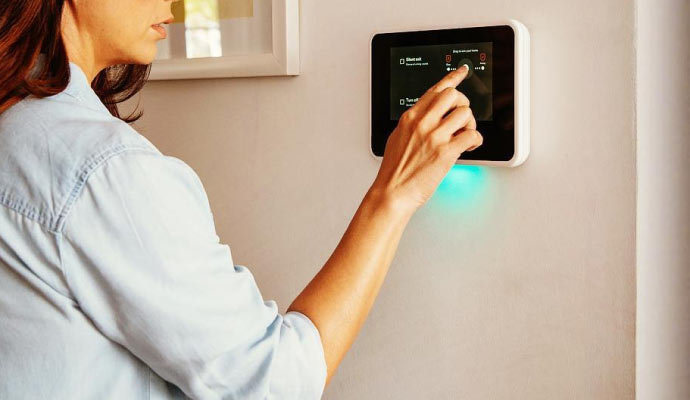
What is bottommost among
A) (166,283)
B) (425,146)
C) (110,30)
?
(166,283)

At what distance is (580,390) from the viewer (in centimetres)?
81

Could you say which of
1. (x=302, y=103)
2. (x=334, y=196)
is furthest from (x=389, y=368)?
(x=302, y=103)

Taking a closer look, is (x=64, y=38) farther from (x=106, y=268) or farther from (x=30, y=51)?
(x=106, y=268)

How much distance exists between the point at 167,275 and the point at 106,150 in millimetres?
103

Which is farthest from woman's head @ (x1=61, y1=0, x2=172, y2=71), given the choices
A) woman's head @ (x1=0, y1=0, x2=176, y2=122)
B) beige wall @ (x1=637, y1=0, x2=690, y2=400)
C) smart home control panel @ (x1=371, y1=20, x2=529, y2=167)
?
beige wall @ (x1=637, y1=0, x2=690, y2=400)

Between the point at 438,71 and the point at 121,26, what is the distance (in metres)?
0.32

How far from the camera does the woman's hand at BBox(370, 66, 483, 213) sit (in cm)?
76

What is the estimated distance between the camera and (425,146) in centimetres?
76

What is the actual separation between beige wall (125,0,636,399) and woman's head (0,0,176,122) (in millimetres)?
260

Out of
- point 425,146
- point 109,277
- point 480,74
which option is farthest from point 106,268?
point 480,74

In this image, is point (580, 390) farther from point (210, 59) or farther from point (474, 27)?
point (210, 59)

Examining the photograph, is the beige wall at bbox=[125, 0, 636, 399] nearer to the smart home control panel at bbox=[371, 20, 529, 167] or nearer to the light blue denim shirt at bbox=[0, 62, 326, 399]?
the smart home control panel at bbox=[371, 20, 529, 167]

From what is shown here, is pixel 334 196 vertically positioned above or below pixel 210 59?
below

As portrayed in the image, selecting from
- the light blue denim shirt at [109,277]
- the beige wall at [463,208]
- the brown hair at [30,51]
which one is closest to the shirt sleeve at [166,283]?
the light blue denim shirt at [109,277]
